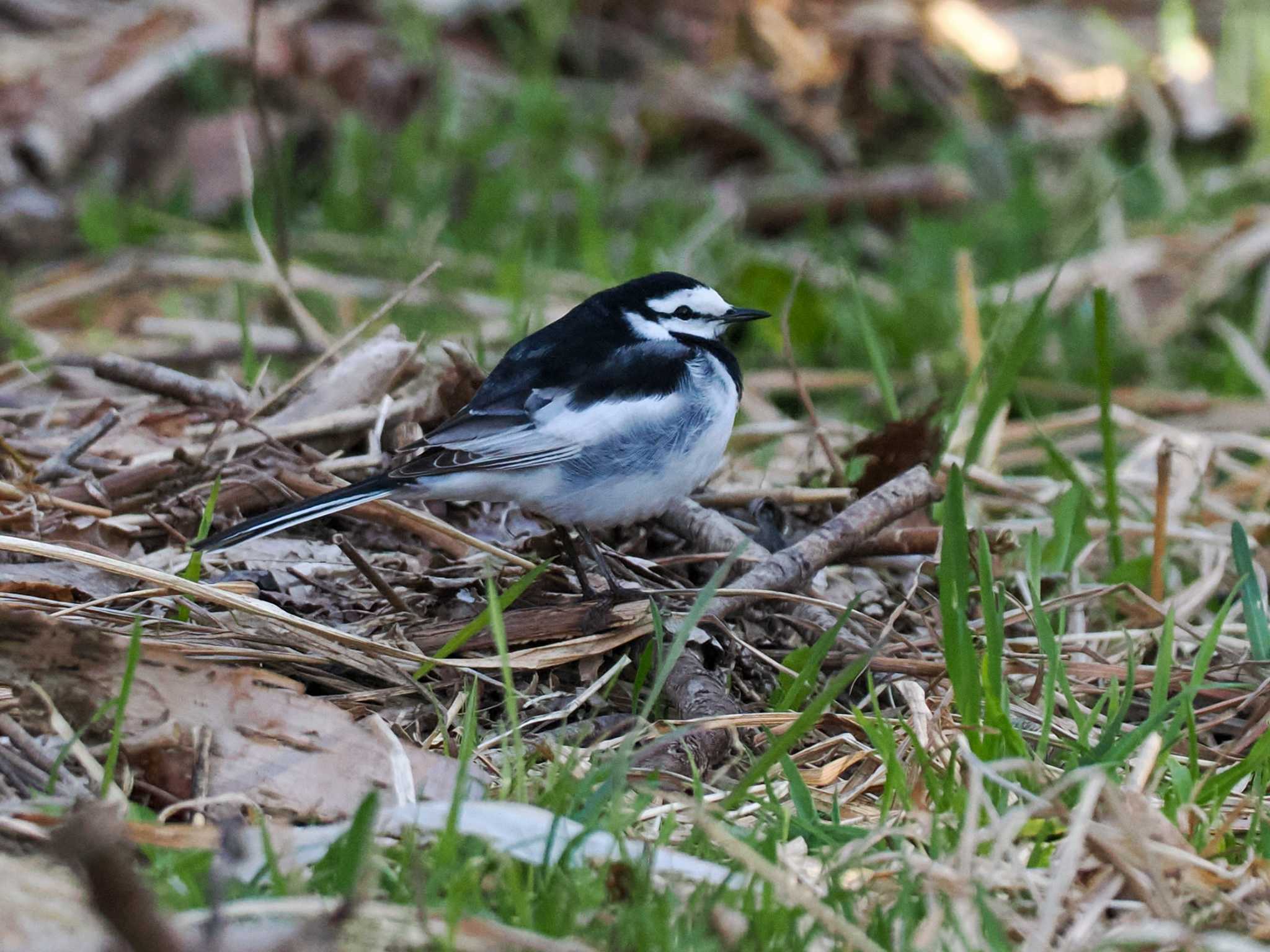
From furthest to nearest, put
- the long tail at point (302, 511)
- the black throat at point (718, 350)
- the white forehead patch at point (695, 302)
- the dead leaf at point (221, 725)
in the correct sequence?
the white forehead patch at point (695, 302) < the black throat at point (718, 350) < the long tail at point (302, 511) < the dead leaf at point (221, 725)

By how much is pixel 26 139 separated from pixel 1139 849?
265 inches

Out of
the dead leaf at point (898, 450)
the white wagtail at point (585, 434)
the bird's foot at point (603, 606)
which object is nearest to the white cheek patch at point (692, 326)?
the white wagtail at point (585, 434)

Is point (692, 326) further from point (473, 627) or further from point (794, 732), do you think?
point (794, 732)

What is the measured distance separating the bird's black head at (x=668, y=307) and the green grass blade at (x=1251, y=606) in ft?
4.59

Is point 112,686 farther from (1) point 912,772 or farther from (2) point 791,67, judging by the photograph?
(2) point 791,67

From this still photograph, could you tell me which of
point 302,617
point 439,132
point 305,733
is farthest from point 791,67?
point 305,733

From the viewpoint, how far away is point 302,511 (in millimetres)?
3404

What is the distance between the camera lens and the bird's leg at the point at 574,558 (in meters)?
3.78

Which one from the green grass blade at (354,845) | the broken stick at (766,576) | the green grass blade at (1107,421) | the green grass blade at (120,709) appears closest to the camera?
the green grass blade at (354,845)

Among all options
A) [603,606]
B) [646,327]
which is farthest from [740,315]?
[603,606]

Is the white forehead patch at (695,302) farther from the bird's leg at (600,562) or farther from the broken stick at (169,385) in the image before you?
the broken stick at (169,385)

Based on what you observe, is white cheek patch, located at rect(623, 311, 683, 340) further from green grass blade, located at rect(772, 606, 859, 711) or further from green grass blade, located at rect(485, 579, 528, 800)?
green grass blade, located at rect(485, 579, 528, 800)

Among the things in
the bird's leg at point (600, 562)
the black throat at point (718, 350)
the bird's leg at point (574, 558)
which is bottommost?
the bird's leg at point (574, 558)

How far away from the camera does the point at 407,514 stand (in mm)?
3867
